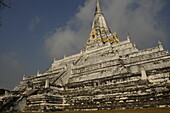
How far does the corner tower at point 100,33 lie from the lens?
1887 inches

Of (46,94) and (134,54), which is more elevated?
(134,54)

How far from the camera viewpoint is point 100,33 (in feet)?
172

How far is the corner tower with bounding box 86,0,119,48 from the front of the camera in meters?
47.9

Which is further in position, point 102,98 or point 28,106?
point 28,106

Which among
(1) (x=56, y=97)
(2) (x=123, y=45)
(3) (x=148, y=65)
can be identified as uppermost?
(2) (x=123, y=45)

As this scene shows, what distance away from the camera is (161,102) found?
14078mm

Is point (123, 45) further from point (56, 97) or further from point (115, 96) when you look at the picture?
point (56, 97)

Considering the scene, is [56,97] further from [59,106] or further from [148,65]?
[148,65]

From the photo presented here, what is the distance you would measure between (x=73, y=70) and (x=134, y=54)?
482 inches

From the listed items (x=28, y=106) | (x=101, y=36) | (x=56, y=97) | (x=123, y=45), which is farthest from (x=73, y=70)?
(x=101, y=36)

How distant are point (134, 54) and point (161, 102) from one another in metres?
13.3

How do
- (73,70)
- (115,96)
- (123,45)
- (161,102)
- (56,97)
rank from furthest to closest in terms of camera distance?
(123,45) → (73,70) → (56,97) → (115,96) → (161,102)

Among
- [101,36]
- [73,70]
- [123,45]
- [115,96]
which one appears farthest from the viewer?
[101,36]

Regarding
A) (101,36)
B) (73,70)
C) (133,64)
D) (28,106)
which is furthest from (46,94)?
(101,36)
